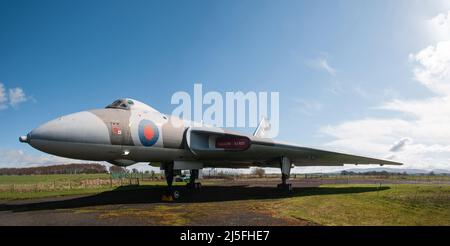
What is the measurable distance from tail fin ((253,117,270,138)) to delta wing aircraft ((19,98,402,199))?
12.0 meters

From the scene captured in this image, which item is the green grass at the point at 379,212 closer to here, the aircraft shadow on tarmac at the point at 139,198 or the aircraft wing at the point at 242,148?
the aircraft shadow on tarmac at the point at 139,198

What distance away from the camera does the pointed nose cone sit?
35.5 ft

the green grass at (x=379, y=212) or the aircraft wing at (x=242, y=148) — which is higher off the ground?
the aircraft wing at (x=242, y=148)

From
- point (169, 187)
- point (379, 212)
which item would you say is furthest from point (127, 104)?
point (379, 212)

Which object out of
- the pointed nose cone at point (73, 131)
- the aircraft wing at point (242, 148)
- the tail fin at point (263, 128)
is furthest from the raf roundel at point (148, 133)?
the tail fin at point (263, 128)

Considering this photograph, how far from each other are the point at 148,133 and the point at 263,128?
20.0 m

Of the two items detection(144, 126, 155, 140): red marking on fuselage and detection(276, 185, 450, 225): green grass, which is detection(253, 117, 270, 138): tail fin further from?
detection(276, 185, 450, 225): green grass

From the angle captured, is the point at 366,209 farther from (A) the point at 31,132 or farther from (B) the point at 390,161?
(A) the point at 31,132

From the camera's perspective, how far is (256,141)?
16.3 meters

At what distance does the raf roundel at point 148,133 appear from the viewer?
13320 mm

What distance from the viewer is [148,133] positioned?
13.5 metres

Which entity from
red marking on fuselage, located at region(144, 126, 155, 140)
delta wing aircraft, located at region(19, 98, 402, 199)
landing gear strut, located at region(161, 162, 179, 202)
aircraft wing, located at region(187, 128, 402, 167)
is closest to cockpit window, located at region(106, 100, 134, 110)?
delta wing aircraft, located at region(19, 98, 402, 199)

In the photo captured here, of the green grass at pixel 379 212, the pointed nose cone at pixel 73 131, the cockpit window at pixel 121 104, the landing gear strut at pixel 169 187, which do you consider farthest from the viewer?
the landing gear strut at pixel 169 187

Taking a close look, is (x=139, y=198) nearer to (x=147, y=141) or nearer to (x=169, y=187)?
(x=169, y=187)
